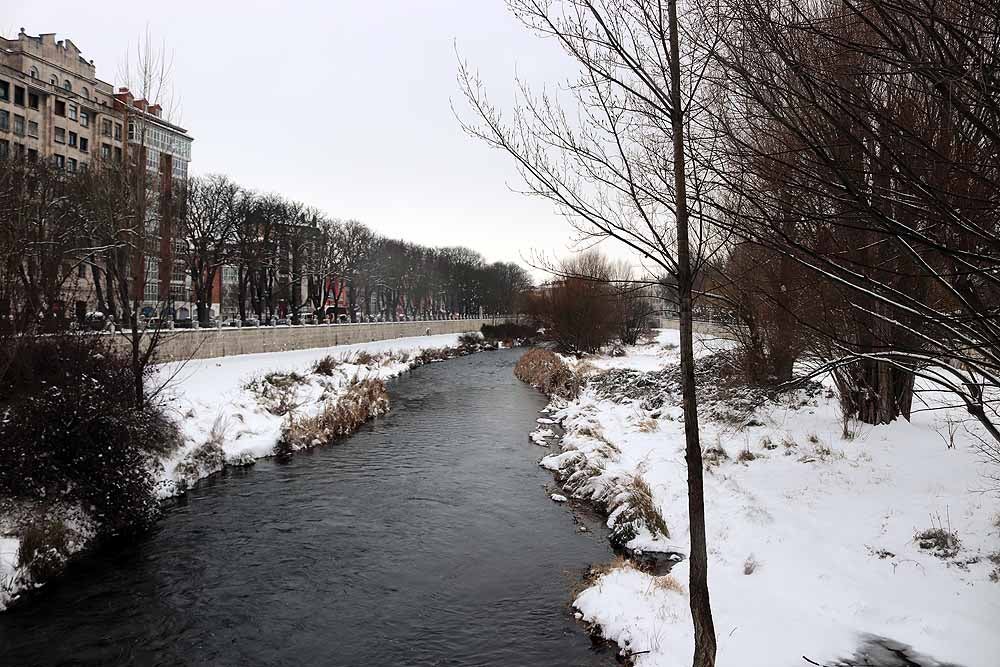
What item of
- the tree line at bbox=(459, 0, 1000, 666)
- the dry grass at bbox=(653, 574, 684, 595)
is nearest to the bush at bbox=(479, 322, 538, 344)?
the dry grass at bbox=(653, 574, 684, 595)

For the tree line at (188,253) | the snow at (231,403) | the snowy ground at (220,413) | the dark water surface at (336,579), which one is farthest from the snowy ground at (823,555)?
the tree line at (188,253)

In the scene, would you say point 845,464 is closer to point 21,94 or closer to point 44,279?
point 44,279

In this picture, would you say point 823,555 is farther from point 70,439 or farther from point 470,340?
point 470,340

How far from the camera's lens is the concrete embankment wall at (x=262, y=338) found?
25.9 m

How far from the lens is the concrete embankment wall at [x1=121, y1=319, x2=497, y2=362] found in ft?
85.0

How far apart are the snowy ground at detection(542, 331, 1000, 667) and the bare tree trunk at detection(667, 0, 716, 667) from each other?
74.2 inches

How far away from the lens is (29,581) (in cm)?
828

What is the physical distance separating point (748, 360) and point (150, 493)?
12.8 metres

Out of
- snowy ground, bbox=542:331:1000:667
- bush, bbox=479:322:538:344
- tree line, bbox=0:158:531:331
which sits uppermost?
tree line, bbox=0:158:531:331

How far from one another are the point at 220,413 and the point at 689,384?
14.1 meters

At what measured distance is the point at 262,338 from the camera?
3388 centimetres

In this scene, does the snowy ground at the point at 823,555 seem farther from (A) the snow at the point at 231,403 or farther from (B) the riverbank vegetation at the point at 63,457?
(A) the snow at the point at 231,403

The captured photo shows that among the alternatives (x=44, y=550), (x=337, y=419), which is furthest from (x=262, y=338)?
(x=44, y=550)

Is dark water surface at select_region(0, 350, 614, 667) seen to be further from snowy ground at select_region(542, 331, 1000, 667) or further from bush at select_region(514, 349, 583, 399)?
bush at select_region(514, 349, 583, 399)
